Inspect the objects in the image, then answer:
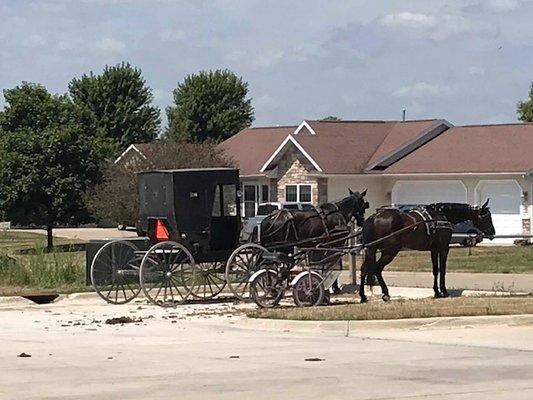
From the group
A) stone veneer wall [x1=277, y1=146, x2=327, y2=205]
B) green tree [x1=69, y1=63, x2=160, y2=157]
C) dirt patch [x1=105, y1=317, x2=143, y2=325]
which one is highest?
green tree [x1=69, y1=63, x2=160, y2=157]

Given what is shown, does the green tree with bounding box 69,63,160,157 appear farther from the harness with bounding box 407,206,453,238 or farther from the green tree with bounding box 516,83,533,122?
the harness with bounding box 407,206,453,238

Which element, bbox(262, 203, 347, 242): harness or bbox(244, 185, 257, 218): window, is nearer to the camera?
bbox(262, 203, 347, 242): harness

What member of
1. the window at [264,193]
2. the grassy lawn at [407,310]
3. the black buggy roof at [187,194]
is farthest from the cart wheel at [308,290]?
the window at [264,193]

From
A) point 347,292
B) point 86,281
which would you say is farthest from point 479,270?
point 86,281

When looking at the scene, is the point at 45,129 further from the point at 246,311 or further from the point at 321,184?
the point at 246,311

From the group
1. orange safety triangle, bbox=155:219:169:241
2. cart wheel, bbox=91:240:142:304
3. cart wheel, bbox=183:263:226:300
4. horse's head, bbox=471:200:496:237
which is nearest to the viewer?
horse's head, bbox=471:200:496:237

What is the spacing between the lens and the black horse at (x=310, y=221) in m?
23.7

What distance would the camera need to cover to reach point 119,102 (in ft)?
289

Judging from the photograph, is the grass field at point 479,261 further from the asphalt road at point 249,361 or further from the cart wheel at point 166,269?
the asphalt road at point 249,361

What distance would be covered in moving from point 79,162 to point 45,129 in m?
2.22

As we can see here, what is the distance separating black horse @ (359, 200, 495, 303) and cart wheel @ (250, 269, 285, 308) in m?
1.60

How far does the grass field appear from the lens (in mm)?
32812

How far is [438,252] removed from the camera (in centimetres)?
2347

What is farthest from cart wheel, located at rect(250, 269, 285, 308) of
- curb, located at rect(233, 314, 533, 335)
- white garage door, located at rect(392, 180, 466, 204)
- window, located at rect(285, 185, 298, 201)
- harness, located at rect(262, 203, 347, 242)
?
window, located at rect(285, 185, 298, 201)
